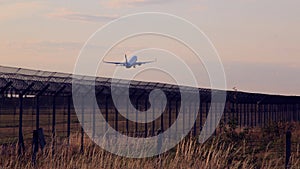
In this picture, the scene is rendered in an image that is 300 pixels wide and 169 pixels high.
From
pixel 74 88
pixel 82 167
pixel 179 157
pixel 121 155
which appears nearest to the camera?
pixel 82 167

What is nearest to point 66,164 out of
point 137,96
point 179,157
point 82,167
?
point 82,167

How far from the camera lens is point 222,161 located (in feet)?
37.8

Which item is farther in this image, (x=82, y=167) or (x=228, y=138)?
(x=228, y=138)

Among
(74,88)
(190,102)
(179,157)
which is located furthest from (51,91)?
(190,102)

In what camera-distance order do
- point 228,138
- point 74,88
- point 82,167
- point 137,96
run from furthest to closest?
point 137,96 < point 74,88 < point 228,138 < point 82,167

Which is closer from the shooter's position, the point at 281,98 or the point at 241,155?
the point at 241,155

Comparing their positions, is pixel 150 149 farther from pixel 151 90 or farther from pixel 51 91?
pixel 151 90

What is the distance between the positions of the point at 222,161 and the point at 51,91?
7594 mm

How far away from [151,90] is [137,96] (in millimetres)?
663

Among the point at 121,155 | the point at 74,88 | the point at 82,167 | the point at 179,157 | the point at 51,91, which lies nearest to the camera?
the point at 82,167

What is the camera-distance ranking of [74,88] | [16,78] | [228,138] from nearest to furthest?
1. [228,138]
2. [16,78]
3. [74,88]

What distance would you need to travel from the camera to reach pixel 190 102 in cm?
2714

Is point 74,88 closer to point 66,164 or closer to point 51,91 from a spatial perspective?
point 51,91

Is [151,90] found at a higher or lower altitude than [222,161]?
higher
